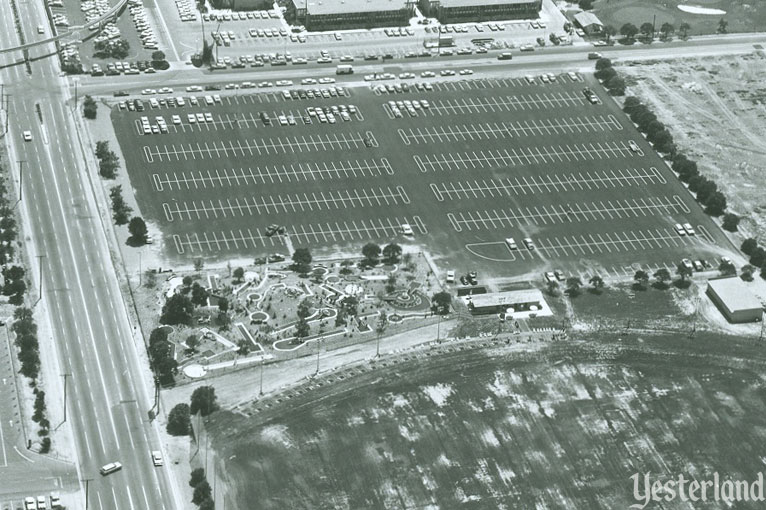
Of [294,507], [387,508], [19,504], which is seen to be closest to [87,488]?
[19,504]

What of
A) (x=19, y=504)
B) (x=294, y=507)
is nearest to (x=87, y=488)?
(x=19, y=504)

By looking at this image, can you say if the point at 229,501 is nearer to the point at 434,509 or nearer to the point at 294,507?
the point at 294,507

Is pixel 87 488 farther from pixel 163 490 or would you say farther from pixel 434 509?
pixel 434 509

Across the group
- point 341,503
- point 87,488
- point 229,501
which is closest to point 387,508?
point 341,503

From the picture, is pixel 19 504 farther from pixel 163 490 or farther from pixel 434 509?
pixel 434 509
